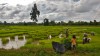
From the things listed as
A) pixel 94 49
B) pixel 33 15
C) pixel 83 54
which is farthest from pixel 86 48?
pixel 33 15

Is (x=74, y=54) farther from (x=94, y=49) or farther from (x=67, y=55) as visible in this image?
(x=94, y=49)

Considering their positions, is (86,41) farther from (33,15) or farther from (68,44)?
(33,15)

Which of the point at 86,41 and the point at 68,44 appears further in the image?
the point at 86,41

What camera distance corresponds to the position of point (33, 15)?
121 metres

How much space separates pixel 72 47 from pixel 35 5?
10206cm

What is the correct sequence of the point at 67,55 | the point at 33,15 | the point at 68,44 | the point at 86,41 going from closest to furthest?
the point at 67,55 < the point at 68,44 < the point at 86,41 < the point at 33,15

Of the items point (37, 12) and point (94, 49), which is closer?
point (94, 49)

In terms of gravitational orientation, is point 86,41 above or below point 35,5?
below

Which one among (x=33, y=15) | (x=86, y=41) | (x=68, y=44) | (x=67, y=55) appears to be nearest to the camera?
(x=67, y=55)

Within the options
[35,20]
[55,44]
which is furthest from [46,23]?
[55,44]

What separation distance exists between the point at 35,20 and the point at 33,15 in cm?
279

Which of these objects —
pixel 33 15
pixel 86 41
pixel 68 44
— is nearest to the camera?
pixel 68 44

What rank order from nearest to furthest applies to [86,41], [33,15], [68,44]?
[68,44] → [86,41] → [33,15]

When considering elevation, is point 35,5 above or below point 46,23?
above
